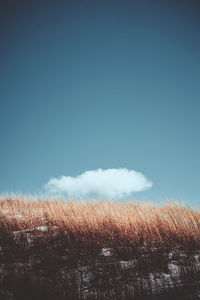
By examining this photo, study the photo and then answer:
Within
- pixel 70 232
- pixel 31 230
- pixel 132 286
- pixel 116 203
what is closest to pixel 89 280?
pixel 132 286

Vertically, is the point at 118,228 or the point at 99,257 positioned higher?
the point at 118,228

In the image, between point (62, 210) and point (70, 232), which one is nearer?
point (70, 232)

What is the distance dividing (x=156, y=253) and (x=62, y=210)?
11.4ft

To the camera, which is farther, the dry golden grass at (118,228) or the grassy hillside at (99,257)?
the dry golden grass at (118,228)

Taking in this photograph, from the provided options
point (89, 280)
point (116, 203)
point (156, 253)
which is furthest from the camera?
point (116, 203)

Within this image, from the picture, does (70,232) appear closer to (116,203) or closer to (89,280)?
(89,280)

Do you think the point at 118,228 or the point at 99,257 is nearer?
the point at 99,257

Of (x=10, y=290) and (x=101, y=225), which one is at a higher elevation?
(x=101, y=225)

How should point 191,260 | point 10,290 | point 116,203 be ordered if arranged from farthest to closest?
point 116,203 < point 191,260 < point 10,290

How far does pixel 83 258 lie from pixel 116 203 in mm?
4020

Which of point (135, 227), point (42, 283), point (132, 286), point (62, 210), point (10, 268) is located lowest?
point (132, 286)

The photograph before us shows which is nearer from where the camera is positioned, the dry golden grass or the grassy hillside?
the grassy hillside

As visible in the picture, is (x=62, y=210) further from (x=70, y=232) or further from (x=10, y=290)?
(x=10, y=290)

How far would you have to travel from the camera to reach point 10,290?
298 centimetres
